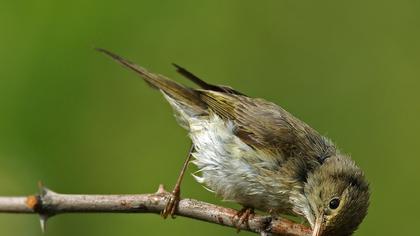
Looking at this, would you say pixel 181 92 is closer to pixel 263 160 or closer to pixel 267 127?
pixel 267 127

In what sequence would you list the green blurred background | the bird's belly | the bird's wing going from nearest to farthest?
the bird's belly → the bird's wing → the green blurred background

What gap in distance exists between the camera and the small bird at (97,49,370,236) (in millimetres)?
5418

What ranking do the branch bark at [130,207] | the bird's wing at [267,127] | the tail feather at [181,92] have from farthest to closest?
the tail feather at [181,92] → the bird's wing at [267,127] → the branch bark at [130,207]

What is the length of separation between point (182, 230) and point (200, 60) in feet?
5.33

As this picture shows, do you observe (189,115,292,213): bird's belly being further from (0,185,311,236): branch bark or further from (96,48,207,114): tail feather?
(0,185,311,236): branch bark

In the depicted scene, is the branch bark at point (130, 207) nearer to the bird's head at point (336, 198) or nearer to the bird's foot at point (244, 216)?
the bird's foot at point (244, 216)

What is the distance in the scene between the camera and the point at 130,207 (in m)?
4.89

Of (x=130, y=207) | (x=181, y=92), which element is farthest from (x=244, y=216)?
(x=181, y=92)

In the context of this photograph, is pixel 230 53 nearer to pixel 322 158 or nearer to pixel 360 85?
pixel 360 85

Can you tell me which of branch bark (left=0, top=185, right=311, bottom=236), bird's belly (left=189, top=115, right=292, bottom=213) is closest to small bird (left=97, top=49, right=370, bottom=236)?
bird's belly (left=189, top=115, right=292, bottom=213)

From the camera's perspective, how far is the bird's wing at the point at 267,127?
587cm

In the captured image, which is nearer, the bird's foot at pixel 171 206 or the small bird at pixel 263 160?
the bird's foot at pixel 171 206

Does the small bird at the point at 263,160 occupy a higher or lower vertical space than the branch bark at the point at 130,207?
higher

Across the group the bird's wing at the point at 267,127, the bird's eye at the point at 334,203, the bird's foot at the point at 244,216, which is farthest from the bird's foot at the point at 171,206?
the bird's eye at the point at 334,203
